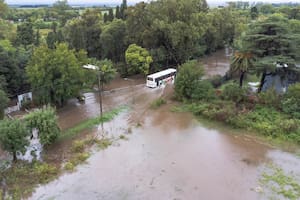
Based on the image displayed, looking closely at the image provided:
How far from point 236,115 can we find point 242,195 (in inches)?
257

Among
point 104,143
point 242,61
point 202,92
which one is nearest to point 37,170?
point 104,143

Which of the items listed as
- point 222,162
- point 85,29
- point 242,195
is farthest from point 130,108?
point 85,29

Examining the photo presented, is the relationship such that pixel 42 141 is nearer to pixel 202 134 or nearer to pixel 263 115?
pixel 202 134

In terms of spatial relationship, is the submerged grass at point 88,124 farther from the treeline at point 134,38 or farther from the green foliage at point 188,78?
the green foliage at point 188,78

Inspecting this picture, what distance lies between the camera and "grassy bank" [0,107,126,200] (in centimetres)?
Answer: 1083

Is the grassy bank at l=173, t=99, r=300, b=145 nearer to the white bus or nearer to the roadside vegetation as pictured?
the roadside vegetation

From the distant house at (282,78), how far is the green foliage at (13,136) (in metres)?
14.8

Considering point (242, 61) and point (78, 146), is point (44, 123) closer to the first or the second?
point (78, 146)

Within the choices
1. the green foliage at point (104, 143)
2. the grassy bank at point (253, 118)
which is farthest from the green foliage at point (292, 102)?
the green foliage at point (104, 143)

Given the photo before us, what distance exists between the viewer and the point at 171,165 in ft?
40.6

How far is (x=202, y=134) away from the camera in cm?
1529

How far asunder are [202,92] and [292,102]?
5.30 meters

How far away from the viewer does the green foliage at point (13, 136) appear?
1188 cm

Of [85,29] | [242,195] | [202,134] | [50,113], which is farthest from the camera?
[85,29]
